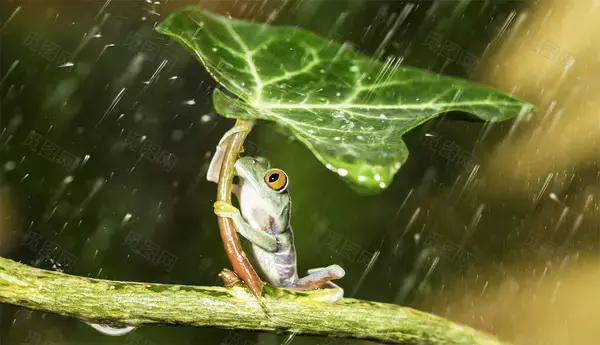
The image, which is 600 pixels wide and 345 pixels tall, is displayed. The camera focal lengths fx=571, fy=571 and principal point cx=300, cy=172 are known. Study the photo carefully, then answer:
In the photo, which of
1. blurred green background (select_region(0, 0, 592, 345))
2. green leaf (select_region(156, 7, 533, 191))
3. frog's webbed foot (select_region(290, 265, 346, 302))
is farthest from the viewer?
blurred green background (select_region(0, 0, 592, 345))

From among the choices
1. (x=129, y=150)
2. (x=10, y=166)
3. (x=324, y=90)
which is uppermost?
(x=324, y=90)

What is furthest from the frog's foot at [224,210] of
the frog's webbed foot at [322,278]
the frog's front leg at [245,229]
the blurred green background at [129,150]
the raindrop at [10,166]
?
the raindrop at [10,166]

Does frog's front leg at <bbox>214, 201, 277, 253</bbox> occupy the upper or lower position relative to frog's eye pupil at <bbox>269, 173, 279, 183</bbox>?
lower

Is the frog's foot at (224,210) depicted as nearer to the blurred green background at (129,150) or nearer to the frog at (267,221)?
the frog at (267,221)

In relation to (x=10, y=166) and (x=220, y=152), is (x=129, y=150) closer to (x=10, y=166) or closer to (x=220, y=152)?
(x=10, y=166)

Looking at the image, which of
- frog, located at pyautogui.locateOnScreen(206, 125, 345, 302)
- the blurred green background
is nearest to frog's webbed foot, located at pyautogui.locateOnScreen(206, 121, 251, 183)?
frog, located at pyautogui.locateOnScreen(206, 125, 345, 302)

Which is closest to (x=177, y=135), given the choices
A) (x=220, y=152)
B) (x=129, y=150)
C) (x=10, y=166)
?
(x=129, y=150)

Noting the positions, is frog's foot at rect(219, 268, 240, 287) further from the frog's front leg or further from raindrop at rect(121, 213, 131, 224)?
raindrop at rect(121, 213, 131, 224)
